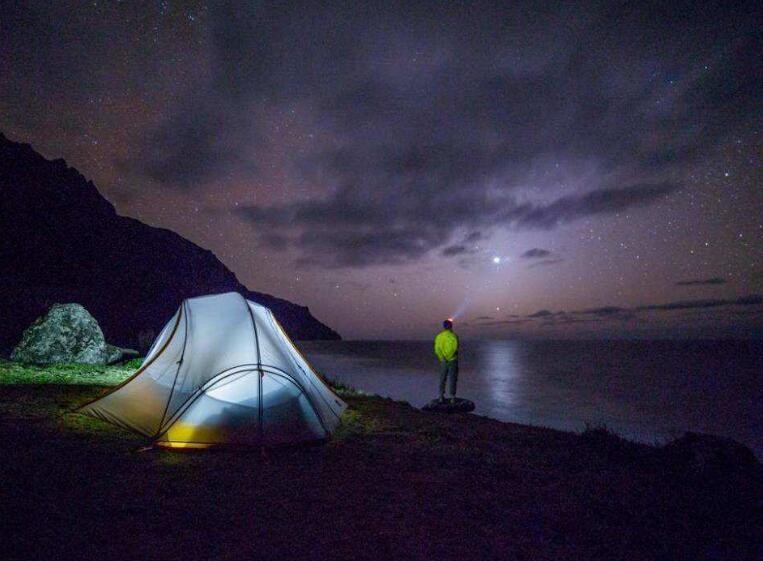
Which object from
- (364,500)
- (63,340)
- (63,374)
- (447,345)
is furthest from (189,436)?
(63,340)

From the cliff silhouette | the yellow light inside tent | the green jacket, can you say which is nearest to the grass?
the yellow light inside tent

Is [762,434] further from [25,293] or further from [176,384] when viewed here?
[25,293]

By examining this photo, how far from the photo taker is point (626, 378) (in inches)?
1948

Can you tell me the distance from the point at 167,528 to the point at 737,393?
48.6 metres

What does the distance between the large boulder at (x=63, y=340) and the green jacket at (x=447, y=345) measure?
1301 cm

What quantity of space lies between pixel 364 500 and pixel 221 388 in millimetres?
3644

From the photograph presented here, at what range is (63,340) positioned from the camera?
15031 millimetres

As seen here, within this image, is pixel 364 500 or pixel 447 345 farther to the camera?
pixel 447 345

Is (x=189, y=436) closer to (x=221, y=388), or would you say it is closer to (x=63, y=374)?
(x=221, y=388)

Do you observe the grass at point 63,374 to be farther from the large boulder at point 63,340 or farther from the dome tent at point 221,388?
the dome tent at point 221,388

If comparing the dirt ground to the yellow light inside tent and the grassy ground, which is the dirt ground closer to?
the grassy ground

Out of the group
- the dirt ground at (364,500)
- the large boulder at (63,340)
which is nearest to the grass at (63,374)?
the large boulder at (63,340)

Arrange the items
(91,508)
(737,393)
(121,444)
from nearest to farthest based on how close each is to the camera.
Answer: (91,508) < (121,444) < (737,393)

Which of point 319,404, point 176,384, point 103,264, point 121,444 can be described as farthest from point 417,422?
point 103,264
